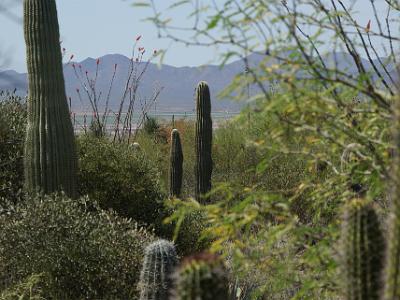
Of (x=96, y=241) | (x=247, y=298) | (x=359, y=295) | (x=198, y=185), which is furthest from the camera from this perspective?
(x=198, y=185)

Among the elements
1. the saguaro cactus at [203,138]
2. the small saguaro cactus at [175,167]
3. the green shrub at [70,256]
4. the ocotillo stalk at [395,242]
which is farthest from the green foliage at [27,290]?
the small saguaro cactus at [175,167]

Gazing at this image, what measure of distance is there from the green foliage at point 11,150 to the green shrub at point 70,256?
2.60 m

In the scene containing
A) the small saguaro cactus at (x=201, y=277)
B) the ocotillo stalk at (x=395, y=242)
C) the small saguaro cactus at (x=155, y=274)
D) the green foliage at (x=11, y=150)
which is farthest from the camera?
the green foliage at (x=11, y=150)

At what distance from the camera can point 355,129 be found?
3916 millimetres

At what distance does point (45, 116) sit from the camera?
10.0 meters

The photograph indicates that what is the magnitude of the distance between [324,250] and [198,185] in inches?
463

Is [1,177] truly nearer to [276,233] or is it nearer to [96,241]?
[96,241]

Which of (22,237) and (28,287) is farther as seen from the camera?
(22,237)

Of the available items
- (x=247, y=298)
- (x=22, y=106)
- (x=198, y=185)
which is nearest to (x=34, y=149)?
(x=22, y=106)

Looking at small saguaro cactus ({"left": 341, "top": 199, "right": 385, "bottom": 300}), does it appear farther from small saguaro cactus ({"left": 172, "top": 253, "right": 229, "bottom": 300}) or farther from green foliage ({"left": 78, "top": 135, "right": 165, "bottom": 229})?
green foliage ({"left": 78, "top": 135, "right": 165, "bottom": 229})

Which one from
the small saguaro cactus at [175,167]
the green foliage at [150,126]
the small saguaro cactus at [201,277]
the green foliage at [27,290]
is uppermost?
the green foliage at [150,126]

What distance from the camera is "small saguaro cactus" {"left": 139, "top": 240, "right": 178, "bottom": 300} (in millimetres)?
7215

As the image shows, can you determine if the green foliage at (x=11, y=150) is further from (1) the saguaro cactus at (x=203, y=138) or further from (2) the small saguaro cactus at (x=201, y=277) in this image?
(2) the small saguaro cactus at (x=201, y=277)

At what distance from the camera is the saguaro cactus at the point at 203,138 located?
1479 centimetres
